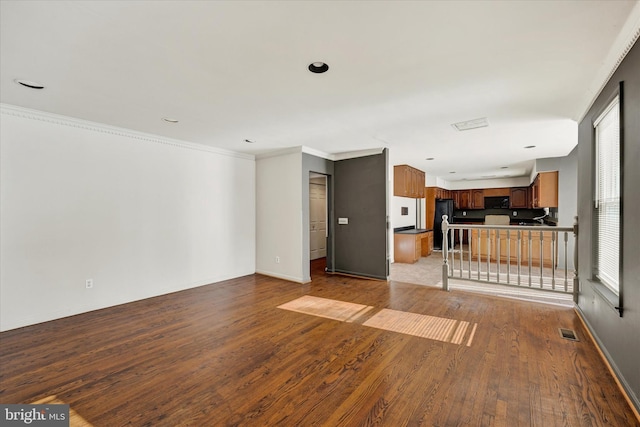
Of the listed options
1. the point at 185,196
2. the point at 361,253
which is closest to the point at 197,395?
the point at 185,196

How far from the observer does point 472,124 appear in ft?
12.0

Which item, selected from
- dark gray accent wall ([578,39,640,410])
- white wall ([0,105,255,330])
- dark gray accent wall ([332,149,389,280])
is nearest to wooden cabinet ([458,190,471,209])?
dark gray accent wall ([332,149,389,280])

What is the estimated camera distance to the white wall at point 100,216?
10.3 feet

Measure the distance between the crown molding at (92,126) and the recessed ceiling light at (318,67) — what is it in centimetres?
316

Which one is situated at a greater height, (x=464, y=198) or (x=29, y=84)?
(x=29, y=84)

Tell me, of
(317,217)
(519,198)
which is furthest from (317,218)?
(519,198)

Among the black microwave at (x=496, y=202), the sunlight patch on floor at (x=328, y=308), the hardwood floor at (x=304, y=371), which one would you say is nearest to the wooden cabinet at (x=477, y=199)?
the black microwave at (x=496, y=202)

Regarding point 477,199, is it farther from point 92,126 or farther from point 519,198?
point 92,126

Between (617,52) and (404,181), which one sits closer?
(617,52)

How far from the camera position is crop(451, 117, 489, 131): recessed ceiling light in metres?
3.55
